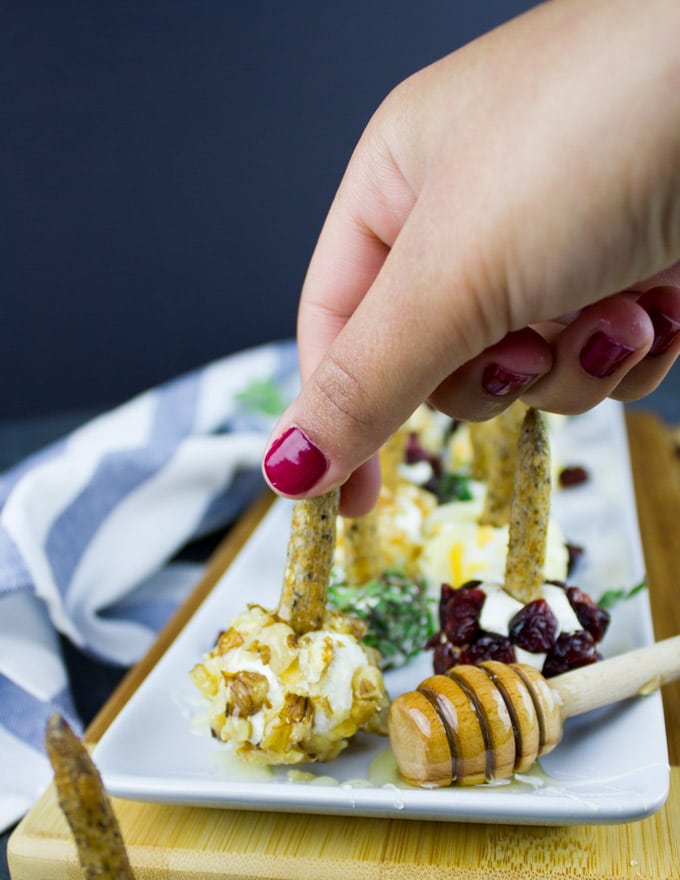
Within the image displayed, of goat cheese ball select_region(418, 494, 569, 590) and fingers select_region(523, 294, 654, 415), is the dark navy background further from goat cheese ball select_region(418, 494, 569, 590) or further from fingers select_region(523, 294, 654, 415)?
fingers select_region(523, 294, 654, 415)

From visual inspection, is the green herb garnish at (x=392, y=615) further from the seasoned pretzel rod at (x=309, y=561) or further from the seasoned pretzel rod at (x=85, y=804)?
the seasoned pretzel rod at (x=85, y=804)

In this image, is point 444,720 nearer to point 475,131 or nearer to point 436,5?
point 475,131

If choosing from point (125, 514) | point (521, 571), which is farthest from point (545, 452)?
point (125, 514)

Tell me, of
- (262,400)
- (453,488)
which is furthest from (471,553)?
(262,400)

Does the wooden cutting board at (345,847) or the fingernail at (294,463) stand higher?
the fingernail at (294,463)

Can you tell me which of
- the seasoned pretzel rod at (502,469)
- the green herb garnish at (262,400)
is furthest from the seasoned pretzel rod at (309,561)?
the green herb garnish at (262,400)

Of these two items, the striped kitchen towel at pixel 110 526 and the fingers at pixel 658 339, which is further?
the striped kitchen towel at pixel 110 526
